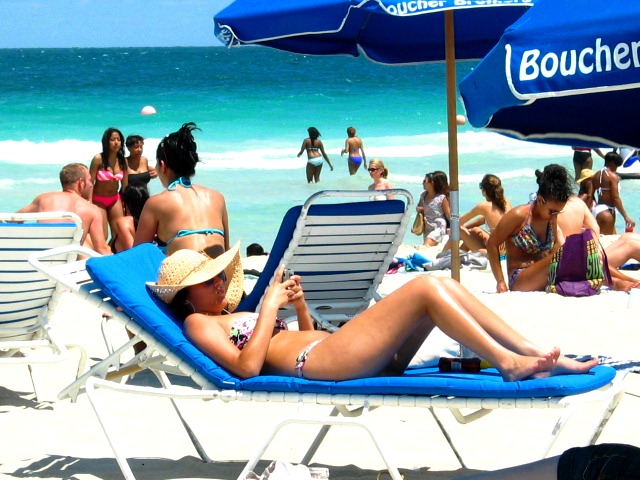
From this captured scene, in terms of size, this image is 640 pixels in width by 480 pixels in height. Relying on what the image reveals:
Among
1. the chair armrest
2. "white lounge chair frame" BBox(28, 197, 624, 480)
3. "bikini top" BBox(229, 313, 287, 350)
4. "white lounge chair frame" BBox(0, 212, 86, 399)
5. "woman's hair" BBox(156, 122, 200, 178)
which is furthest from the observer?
"woman's hair" BBox(156, 122, 200, 178)

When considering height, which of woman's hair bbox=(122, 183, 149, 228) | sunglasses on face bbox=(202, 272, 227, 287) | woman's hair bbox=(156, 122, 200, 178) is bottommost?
sunglasses on face bbox=(202, 272, 227, 287)

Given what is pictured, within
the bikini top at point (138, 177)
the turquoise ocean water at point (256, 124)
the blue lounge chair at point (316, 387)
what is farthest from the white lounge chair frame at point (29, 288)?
the turquoise ocean water at point (256, 124)

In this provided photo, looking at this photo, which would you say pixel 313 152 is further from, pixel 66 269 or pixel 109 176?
pixel 66 269

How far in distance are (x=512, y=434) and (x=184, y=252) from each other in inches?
62.2

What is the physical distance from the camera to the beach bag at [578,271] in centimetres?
674

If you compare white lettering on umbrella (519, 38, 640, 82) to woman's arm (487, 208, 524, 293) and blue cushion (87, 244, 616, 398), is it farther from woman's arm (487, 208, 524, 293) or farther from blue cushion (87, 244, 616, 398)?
woman's arm (487, 208, 524, 293)

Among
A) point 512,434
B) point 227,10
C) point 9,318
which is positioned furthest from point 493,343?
point 227,10

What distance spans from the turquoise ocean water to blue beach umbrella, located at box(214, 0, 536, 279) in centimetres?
546

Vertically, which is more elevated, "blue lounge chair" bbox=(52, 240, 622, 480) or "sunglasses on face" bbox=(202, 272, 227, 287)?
"sunglasses on face" bbox=(202, 272, 227, 287)

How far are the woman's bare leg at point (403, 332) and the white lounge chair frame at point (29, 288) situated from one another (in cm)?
143

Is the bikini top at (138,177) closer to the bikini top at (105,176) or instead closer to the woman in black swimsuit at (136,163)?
the woman in black swimsuit at (136,163)

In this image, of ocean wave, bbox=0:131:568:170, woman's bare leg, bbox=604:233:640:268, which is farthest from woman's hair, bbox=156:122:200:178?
ocean wave, bbox=0:131:568:170

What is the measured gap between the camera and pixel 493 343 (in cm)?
339

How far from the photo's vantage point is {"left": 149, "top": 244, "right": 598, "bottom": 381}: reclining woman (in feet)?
11.2
